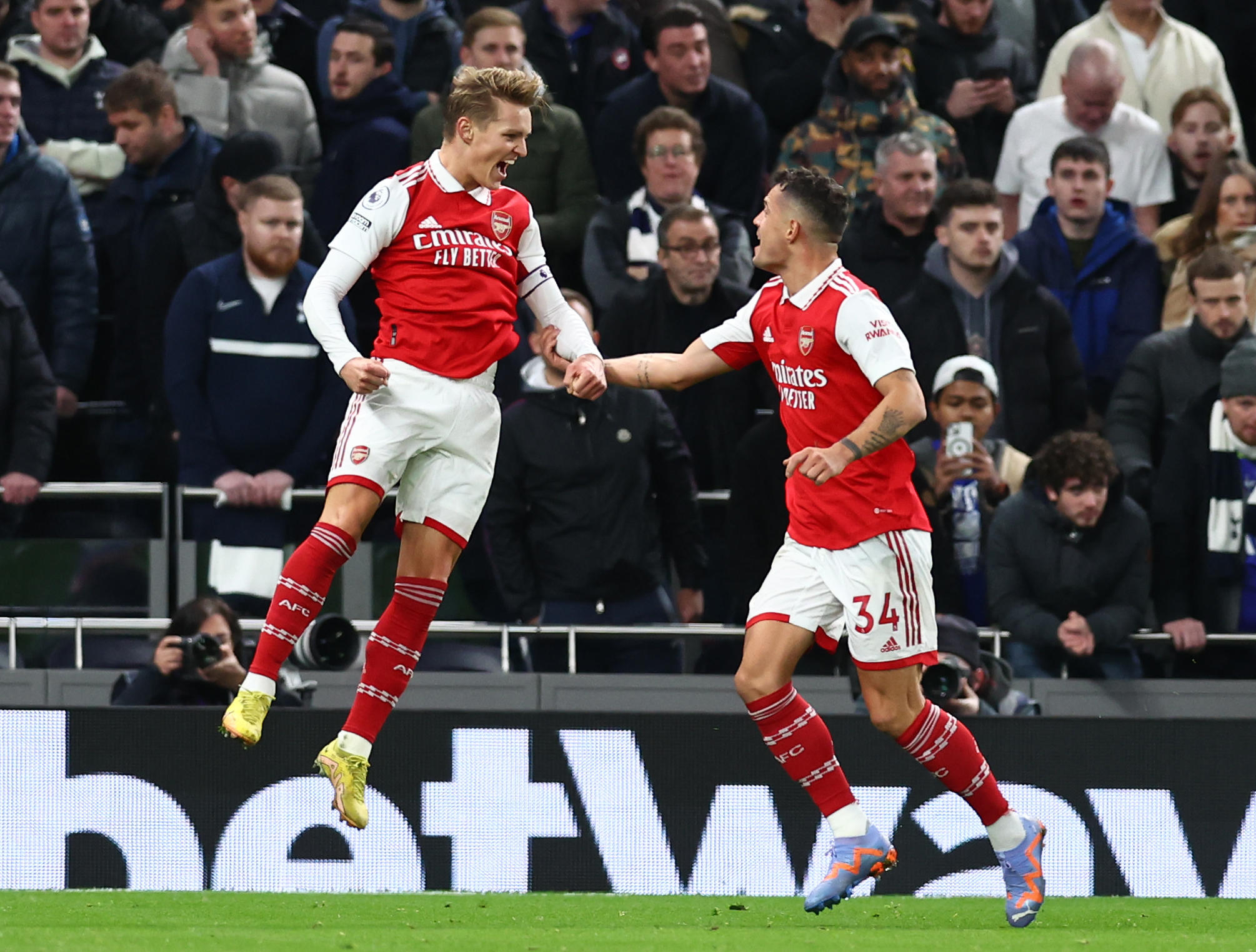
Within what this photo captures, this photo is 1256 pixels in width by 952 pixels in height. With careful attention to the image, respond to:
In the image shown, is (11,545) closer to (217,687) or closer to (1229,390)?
(217,687)

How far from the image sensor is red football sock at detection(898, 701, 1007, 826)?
698 centimetres

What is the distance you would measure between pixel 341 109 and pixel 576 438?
2.84 meters

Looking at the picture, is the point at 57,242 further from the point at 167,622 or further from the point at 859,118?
the point at 859,118

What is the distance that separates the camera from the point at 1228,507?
31.4 ft

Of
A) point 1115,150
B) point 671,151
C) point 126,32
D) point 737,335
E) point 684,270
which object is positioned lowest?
point 737,335

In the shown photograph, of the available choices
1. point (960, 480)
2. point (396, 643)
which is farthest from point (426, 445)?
point (960, 480)

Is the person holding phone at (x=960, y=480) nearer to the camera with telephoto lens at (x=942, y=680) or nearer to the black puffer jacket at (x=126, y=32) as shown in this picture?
the camera with telephoto lens at (x=942, y=680)

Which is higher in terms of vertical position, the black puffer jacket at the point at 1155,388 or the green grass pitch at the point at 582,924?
the black puffer jacket at the point at 1155,388

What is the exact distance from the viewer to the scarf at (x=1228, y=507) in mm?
9562

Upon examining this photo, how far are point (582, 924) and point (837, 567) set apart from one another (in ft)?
4.80

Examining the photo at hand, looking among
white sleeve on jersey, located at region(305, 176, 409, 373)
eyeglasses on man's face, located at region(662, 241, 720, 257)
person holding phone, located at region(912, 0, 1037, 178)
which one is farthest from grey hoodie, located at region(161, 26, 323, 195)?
white sleeve on jersey, located at region(305, 176, 409, 373)

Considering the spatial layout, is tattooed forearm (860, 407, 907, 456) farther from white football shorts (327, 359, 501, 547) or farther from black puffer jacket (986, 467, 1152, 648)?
black puffer jacket (986, 467, 1152, 648)

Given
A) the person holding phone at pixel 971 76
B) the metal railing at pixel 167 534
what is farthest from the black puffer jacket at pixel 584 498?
the person holding phone at pixel 971 76

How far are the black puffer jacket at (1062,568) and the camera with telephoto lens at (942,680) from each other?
1.20 m
